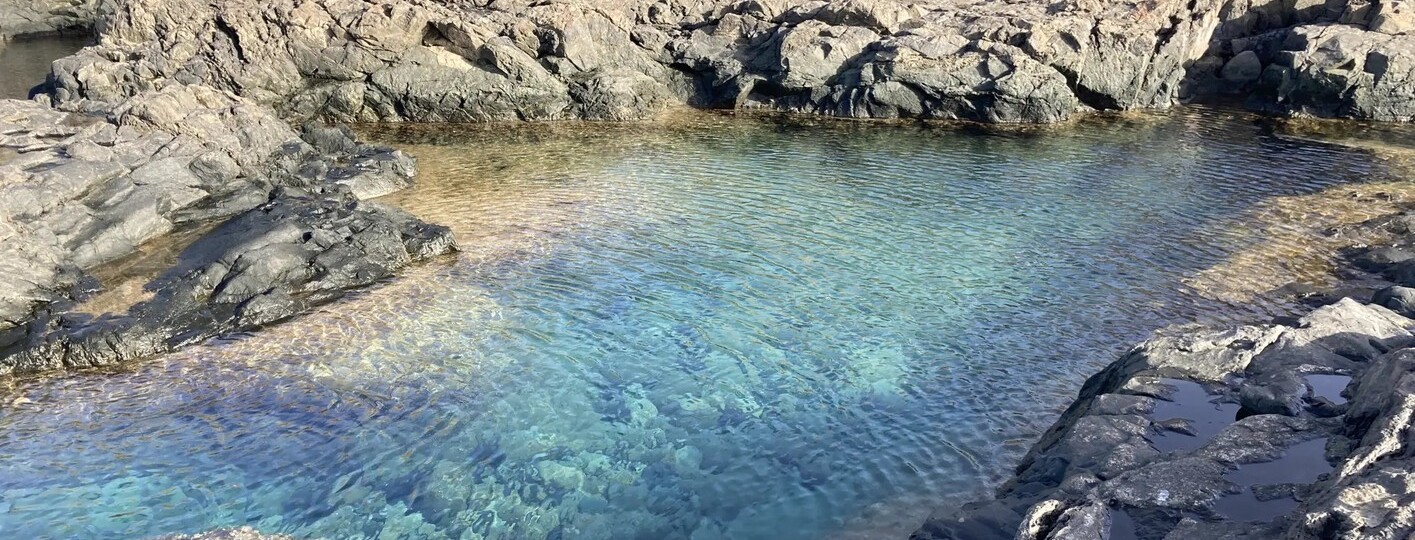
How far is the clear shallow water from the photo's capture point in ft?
38.1

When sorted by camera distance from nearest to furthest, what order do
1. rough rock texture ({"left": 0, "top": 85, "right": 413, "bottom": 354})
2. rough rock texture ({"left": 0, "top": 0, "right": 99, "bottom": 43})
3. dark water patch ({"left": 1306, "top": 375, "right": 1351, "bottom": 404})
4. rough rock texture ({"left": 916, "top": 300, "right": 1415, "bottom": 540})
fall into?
1. rough rock texture ({"left": 916, "top": 300, "right": 1415, "bottom": 540})
2. dark water patch ({"left": 1306, "top": 375, "right": 1351, "bottom": 404})
3. rough rock texture ({"left": 0, "top": 85, "right": 413, "bottom": 354})
4. rough rock texture ({"left": 0, "top": 0, "right": 99, "bottom": 43})

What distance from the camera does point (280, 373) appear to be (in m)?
15.0

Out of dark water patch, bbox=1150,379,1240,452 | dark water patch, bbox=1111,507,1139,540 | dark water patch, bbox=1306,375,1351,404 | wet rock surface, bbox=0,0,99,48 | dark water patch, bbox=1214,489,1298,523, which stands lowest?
dark water patch, bbox=1150,379,1240,452

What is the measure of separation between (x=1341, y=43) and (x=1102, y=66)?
8.46 meters

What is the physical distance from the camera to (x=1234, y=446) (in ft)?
30.4

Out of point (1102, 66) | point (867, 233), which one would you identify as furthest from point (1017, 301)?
point (1102, 66)

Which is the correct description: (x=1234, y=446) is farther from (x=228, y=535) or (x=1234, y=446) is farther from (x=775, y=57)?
(x=775, y=57)

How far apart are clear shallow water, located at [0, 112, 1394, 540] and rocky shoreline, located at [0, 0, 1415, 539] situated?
68.7 inches

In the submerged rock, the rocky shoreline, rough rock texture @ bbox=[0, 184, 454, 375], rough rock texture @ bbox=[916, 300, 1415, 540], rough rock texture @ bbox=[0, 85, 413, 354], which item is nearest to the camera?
rough rock texture @ bbox=[916, 300, 1415, 540]

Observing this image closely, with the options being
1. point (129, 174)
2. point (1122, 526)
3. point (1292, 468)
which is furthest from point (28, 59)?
point (1292, 468)

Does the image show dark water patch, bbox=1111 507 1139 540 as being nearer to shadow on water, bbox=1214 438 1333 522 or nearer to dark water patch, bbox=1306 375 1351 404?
shadow on water, bbox=1214 438 1333 522

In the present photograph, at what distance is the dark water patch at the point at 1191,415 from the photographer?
10.2 m

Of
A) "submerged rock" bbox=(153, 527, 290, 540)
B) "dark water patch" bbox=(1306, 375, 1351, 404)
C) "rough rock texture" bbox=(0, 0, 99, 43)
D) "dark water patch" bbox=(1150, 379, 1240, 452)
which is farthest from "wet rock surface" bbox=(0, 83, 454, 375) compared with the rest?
"rough rock texture" bbox=(0, 0, 99, 43)

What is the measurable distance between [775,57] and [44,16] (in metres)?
50.4
